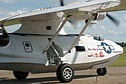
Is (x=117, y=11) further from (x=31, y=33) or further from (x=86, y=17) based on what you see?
(x=31, y=33)

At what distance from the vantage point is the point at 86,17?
17188mm

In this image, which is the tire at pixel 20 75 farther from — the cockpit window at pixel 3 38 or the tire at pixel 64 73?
the cockpit window at pixel 3 38

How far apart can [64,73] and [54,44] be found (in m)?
1.98

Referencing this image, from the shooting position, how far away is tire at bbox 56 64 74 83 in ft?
53.3

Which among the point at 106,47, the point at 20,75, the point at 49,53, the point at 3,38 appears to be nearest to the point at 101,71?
the point at 106,47

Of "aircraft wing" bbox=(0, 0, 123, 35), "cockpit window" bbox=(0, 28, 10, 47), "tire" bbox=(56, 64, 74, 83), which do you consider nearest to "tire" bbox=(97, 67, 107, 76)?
"tire" bbox=(56, 64, 74, 83)

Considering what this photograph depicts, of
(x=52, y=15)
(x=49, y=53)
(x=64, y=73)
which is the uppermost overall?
(x=52, y=15)

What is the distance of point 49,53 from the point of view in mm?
17453

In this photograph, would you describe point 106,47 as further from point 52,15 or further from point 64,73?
point 52,15

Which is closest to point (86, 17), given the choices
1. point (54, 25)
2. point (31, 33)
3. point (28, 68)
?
point (54, 25)

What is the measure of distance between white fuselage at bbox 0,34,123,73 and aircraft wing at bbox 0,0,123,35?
23.0 inches

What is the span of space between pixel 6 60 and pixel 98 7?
17.0 ft

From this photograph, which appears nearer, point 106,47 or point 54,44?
point 54,44

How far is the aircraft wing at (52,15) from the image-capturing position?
14.0m
